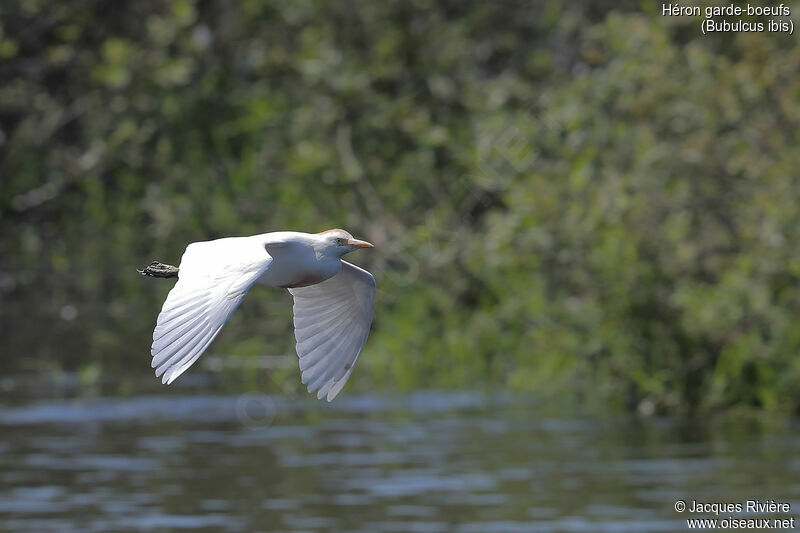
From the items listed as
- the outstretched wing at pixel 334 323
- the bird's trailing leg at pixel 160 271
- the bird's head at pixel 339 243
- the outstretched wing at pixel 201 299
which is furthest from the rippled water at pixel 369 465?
the outstretched wing at pixel 201 299

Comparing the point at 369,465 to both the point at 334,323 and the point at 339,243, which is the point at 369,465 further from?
the point at 339,243

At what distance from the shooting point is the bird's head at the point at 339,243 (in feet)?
25.3

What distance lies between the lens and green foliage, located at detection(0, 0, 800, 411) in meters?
16.7

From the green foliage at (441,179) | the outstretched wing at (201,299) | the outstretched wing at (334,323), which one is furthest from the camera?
the green foliage at (441,179)

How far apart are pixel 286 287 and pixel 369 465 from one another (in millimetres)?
7225

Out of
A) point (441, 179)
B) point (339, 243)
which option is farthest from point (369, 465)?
point (339, 243)

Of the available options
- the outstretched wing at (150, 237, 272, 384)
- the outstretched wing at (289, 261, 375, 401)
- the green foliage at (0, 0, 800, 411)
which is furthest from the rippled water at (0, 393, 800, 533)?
the outstretched wing at (150, 237, 272, 384)

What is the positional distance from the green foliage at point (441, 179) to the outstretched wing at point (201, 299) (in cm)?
937

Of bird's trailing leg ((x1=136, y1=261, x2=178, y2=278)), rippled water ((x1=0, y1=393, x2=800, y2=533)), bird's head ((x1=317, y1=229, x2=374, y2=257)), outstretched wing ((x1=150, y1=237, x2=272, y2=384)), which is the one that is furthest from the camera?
rippled water ((x1=0, y1=393, x2=800, y2=533))

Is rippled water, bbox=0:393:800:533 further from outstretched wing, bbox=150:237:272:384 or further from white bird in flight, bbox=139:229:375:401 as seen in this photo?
outstretched wing, bbox=150:237:272:384

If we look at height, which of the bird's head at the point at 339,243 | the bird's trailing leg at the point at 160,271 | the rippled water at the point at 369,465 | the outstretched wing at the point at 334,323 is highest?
the bird's head at the point at 339,243

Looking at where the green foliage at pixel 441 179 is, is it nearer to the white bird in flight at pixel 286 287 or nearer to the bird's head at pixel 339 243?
the white bird in flight at pixel 286 287

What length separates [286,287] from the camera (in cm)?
793

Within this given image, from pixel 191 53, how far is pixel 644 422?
9385 mm
